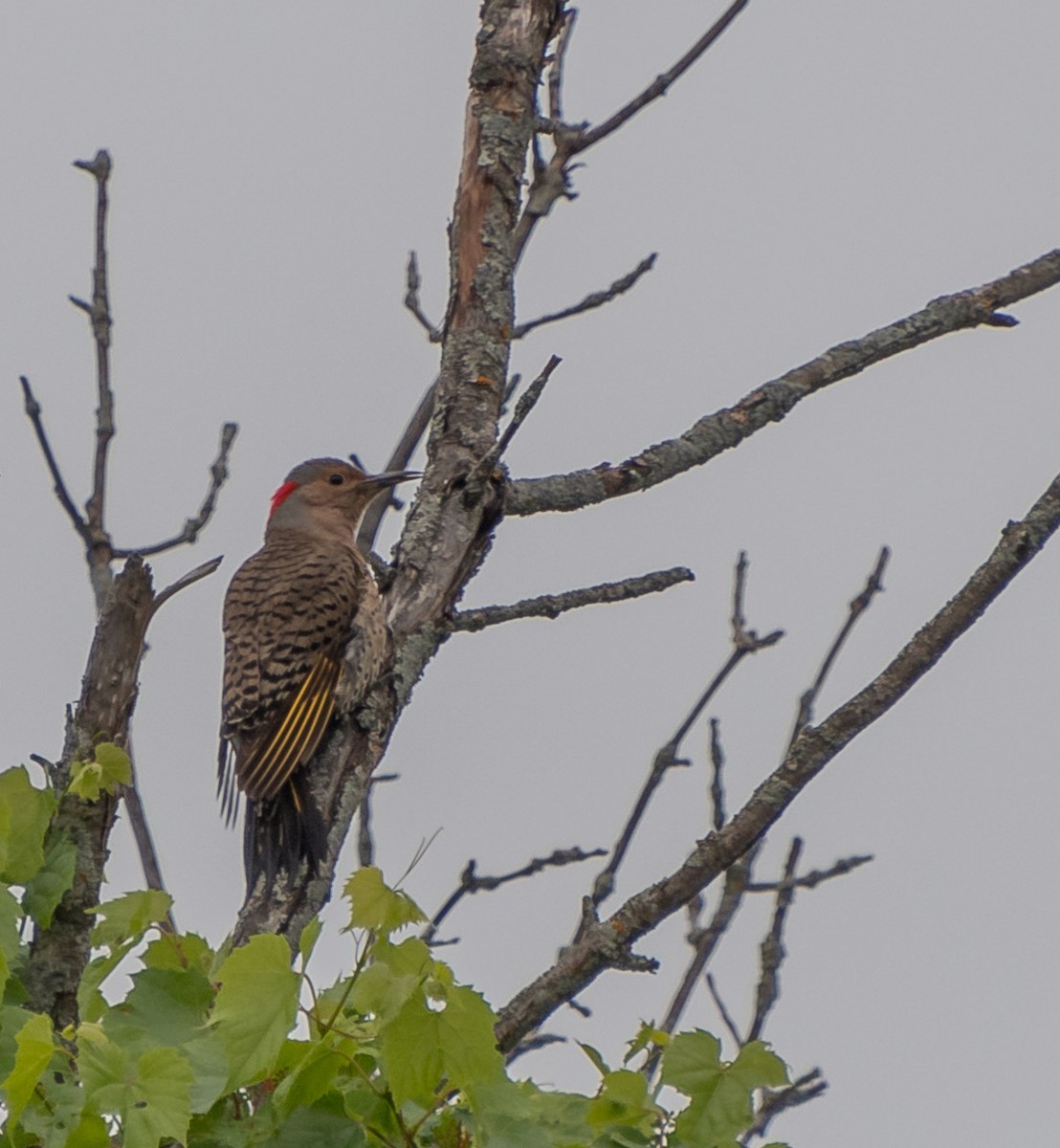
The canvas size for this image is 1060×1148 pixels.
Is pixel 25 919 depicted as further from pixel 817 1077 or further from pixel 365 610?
pixel 365 610

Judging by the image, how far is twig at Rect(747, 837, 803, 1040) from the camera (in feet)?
11.4

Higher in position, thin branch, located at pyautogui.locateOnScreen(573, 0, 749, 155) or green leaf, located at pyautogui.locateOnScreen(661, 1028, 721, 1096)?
thin branch, located at pyautogui.locateOnScreen(573, 0, 749, 155)

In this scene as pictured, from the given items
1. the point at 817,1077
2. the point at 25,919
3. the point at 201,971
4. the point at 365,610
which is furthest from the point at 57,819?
the point at 365,610

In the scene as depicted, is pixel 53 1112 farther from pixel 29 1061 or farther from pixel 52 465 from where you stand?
pixel 52 465

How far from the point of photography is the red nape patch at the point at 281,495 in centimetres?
670

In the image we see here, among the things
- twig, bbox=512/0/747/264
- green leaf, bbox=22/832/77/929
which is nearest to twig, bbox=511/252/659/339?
twig, bbox=512/0/747/264

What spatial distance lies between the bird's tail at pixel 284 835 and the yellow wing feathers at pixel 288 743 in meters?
0.04

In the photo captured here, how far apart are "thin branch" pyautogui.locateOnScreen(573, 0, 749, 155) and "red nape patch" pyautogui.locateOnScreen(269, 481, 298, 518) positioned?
2.34 m

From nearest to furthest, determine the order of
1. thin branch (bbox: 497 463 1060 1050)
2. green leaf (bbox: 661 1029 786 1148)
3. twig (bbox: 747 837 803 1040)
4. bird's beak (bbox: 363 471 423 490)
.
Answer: green leaf (bbox: 661 1029 786 1148), thin branch (bbox: 497 463 1060 1050), twig (bbox: 747 837 803 1040), bird's beak (bbox: 363 471 423 490)

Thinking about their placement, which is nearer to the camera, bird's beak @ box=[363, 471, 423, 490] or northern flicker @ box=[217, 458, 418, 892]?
northern flicker @ box=[217, 458, 418, 892]

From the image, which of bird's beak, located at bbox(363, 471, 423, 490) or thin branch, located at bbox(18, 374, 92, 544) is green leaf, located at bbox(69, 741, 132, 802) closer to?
thin branch, located at bbox(18, 374, 92, 544)

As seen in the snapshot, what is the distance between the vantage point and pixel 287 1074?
220 cm

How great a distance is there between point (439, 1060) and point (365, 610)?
10.9 feet

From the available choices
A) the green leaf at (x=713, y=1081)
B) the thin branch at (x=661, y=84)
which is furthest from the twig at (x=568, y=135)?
the green leaf at (x=713, y=1081)
